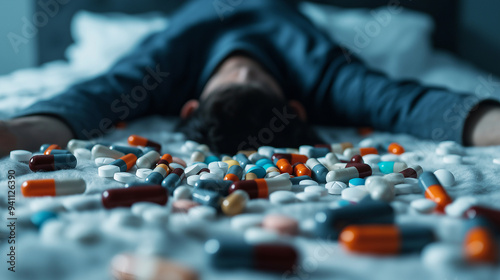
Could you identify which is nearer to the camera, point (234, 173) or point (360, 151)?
point (234, 173)

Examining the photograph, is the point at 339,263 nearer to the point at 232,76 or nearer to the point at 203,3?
the point at 232,76

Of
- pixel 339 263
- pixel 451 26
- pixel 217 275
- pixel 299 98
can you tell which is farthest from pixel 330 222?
pixel 451 26

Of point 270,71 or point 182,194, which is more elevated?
point 270,71

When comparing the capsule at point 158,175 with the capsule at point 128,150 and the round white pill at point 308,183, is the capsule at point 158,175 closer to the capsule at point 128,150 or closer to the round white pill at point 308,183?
the capsule at point 128,150

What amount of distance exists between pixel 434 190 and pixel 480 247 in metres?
0.24

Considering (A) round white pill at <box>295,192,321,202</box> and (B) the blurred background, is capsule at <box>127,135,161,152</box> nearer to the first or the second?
(A) round white pill at <box>295,192,321,202</box>

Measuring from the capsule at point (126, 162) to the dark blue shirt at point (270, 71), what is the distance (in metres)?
0.29

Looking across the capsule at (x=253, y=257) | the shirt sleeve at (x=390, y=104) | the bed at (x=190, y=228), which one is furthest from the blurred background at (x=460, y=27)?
the capsule at (x=253, y=257)

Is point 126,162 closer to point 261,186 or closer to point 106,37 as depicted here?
point 261,186

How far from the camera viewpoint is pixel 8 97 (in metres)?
1.57

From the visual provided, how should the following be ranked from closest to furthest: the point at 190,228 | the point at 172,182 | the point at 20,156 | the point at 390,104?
1. the point at 190,228
2. the point at 172,182
3. the point at 20,156
4. the point at 390,104

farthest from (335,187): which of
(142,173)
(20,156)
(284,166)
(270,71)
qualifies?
(270,71)

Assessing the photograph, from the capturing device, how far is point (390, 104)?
4.51ft

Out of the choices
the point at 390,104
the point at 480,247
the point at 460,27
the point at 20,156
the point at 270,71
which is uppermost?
the point at 460,27
